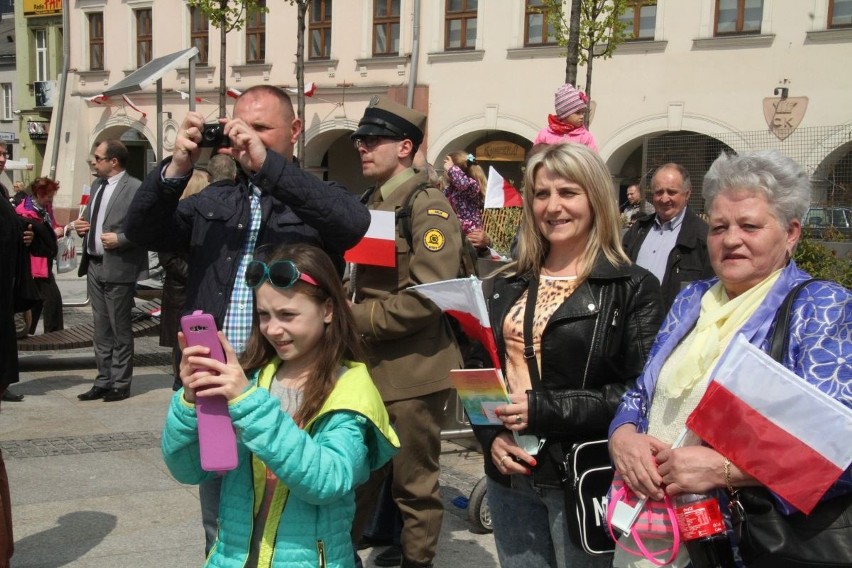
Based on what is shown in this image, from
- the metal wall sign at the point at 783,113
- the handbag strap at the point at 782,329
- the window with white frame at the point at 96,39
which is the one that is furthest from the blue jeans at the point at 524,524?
the window with white frame at the point at 96,39

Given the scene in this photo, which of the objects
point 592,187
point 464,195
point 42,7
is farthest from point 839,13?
point 42,7

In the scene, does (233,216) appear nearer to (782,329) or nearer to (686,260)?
(782,329)

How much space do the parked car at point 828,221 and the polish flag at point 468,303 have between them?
5.86 m

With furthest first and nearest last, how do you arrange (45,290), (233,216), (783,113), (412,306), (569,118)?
(783,113) → (45,290) → (569,118) → (412,306) → (233,216)

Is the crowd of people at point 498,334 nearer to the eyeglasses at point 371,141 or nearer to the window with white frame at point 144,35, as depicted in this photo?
the eyeglasses at point 371,141

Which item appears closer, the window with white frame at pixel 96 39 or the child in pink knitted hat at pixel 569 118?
the child in pink knitted hat at pixel 569 118

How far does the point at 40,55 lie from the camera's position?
39.6m

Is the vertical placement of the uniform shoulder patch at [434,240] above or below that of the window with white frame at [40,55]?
below

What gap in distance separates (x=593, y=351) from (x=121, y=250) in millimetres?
5792

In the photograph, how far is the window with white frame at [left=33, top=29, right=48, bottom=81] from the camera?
39312 mm

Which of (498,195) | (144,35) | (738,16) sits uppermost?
(738,16)

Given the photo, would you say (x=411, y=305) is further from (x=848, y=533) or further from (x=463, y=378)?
(x=848, y=533)

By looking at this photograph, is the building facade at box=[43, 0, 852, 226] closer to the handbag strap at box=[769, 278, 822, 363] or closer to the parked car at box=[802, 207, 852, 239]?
the parked car at box=[802, 207, 852, 239]

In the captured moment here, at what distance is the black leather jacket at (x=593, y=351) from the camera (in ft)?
9.47
